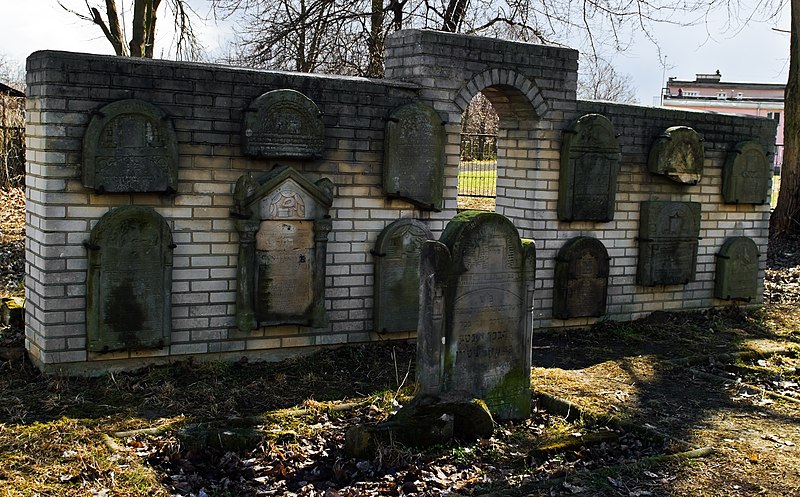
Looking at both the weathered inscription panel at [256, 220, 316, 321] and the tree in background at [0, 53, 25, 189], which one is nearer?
the weathered inscription panel at [256, 220, 316, 321]

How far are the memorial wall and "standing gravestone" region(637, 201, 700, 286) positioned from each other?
0.12 ft

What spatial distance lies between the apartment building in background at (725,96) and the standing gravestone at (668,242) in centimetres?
3577

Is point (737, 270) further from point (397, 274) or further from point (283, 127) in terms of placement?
point (283, 127)

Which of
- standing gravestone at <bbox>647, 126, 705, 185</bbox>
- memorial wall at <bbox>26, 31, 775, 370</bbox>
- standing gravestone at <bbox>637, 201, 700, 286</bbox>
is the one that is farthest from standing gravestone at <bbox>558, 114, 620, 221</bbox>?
standing gravestone at <bbox>637, 201, 700, 286</bbox>

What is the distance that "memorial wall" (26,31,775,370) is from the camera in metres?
7.01

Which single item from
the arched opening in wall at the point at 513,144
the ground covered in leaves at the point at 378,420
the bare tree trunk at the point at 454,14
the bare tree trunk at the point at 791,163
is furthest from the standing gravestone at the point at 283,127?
the bare tree trunk at the point at 791,163

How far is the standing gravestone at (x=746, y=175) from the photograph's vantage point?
36.0ft

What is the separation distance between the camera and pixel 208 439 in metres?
5.89

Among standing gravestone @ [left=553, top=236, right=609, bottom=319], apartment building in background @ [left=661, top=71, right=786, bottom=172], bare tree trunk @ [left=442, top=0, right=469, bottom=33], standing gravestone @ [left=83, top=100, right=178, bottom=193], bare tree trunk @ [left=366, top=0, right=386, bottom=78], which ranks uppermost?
apartment building in background @ [left=661, top=71, right=786, bottom=172]

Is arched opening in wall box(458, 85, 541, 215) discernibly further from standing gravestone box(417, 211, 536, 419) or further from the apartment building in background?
the apartment building in background

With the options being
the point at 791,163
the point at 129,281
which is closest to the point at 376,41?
the point at 791,163

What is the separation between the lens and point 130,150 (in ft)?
23.6

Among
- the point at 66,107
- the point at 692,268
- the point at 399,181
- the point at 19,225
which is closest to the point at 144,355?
the point at 66,107

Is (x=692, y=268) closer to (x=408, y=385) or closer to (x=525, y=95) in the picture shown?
(x=525, y=95)
